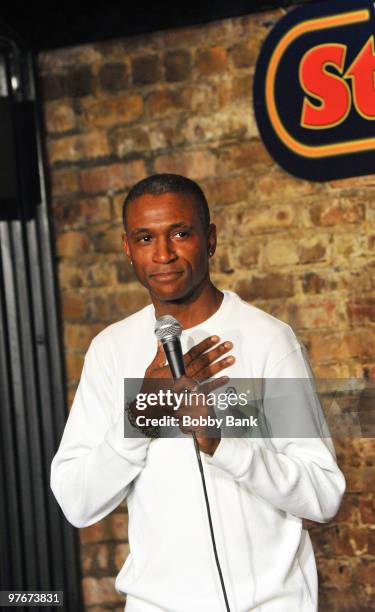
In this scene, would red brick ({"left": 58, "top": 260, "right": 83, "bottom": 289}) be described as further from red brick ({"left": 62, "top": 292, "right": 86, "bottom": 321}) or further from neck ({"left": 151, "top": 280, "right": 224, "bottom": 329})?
neck ({"left": 151, "top": 280, "right": 224, "bottom": 329})

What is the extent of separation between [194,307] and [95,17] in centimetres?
161

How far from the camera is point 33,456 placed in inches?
128

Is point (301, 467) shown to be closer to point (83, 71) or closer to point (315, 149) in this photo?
point (315, 149)

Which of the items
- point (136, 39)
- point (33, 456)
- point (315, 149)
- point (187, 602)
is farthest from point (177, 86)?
point (187, 602)

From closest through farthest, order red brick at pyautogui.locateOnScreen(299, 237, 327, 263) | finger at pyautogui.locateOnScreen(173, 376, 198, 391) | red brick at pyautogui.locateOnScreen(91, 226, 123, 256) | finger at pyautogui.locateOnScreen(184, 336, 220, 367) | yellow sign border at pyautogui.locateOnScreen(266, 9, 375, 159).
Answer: finger at pyautogui.locateOnScreen(173, 376, 198, 391), finger at pyautogui.locateOnScreen(184, 336, 220, 367), yellow sign border at pyautogui.locateOnScreen(266, 9, 375, 159), red brick at pyautogui.locateOnScreen(299, 237, 327, 263), red brick at pyautogui.locateOnScreen(91, 226, 123, 256)

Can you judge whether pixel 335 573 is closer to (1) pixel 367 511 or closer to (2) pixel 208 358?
(1) pixel 367 511

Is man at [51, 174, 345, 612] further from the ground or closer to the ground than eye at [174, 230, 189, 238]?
closer to the ground

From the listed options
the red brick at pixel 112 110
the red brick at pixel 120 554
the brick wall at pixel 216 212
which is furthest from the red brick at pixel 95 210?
the red brick at pixel 120 554

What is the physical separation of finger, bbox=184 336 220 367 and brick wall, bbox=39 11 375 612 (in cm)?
127

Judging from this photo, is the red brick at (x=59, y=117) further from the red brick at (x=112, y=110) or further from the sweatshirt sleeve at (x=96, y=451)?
the sweatshirt sleeve at (x=96, y=451)

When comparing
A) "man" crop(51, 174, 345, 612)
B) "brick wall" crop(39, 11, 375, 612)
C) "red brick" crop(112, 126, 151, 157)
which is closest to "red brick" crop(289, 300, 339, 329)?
"brick wall" crop(39, 11, 375, 612)

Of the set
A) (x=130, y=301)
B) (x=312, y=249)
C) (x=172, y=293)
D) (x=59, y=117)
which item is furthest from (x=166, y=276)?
(x=59, y=117)

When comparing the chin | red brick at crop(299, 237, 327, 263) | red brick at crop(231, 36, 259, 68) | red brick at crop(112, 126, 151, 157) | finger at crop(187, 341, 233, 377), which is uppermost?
red brick at crop(231, 36, 259, 68)

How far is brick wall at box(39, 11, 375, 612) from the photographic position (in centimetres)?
293
